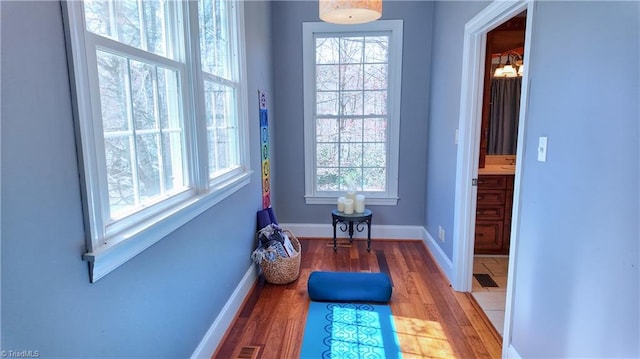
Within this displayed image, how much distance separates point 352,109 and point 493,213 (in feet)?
6.06

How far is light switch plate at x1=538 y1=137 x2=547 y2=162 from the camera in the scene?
1.55 metres

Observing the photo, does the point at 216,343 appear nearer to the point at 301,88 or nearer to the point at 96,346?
the point at 96,346

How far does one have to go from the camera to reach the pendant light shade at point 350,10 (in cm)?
187

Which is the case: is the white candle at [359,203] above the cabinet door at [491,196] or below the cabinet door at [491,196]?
below

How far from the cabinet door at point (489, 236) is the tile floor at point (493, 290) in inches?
3.7

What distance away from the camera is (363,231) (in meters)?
4.07

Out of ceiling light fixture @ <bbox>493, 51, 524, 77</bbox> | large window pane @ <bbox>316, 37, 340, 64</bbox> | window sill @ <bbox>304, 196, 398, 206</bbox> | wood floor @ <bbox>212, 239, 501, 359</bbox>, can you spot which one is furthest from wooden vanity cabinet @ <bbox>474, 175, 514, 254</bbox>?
large window pane @ <bbox>316, 37, 340, 64</bbox>

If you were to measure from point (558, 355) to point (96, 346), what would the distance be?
1834mm

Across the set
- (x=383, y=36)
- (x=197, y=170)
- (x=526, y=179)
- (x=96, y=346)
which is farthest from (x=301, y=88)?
(x=96, y=346)

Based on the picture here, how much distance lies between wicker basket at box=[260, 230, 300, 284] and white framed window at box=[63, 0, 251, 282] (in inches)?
32.5

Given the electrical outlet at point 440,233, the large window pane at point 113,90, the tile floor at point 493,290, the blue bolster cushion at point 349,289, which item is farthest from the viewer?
the electrical outlet at point 440,233

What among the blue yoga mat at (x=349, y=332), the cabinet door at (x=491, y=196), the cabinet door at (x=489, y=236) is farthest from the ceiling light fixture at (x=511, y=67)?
the blue yoga mat at (x=349, y=332)

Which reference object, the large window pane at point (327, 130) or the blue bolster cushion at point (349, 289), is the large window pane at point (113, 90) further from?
the large window pane at point (327, 130)

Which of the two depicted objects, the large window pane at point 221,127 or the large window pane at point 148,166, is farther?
the large window pane at point 221,127
